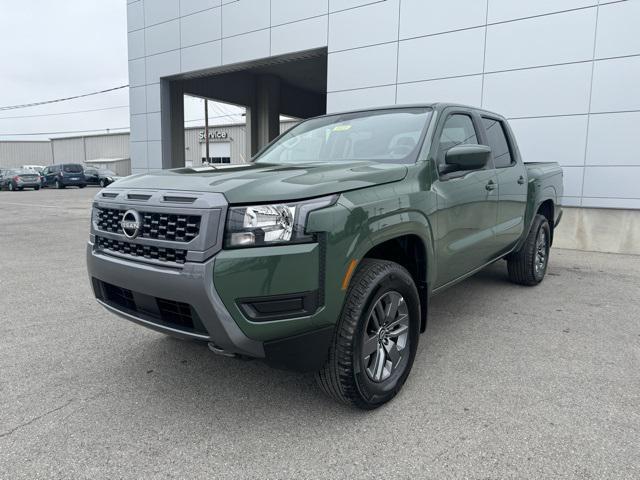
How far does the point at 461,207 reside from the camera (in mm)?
3488

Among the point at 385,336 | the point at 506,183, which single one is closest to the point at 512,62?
the point at 506,183

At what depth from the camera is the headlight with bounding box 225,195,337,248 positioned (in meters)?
2.21

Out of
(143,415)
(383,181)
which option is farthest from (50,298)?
(383,181)

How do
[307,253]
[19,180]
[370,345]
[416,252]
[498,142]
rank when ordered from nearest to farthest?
[307,253], [370,345], [416,252], [498,142], [19,180]

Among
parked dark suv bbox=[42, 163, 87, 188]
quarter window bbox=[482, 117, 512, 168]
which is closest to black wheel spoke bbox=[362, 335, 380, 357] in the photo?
quarter window bbox=[482, 117, 512, 168]

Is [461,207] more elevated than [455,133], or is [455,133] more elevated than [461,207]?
[455,133]

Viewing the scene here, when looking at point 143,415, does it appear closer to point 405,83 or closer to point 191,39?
point 405,83

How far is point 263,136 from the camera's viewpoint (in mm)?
21641

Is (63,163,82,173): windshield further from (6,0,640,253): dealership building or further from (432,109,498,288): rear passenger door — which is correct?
(432,109,498,288): rear passenger door

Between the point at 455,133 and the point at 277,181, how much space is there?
1.97 metres

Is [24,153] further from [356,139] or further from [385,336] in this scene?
[385,336]

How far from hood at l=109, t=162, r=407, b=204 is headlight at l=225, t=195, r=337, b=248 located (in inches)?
2.2

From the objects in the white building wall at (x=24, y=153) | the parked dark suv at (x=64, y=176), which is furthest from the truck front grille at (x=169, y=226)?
the white building wall at (x=24, y=153)

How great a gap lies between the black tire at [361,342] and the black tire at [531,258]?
3056 mm
